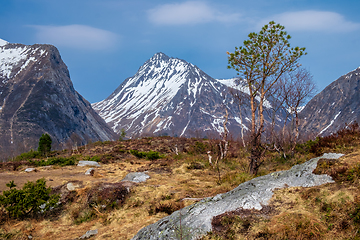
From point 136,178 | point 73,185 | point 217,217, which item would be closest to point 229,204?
point 217,217

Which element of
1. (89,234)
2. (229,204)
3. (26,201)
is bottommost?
(89,234)

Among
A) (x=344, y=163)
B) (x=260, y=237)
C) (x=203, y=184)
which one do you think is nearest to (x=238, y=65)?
(x=203, y=184)

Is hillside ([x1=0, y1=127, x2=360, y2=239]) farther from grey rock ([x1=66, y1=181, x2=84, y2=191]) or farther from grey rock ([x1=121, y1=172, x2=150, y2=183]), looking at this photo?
grey rock ([x1=121, y1=172, x2=150, y2=183])

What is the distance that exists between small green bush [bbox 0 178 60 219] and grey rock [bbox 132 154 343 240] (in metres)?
5.98

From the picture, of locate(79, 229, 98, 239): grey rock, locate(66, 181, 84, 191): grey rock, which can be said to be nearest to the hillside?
locate(66, 181, 84, 191): grey rock

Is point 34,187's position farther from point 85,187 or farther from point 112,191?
point 112,191

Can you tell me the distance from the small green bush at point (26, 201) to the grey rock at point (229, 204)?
19.6ft

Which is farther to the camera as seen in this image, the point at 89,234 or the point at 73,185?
the point at 73,185

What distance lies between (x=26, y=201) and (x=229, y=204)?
8.44 m

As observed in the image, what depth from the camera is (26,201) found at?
9.46m

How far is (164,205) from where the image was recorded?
30.5 ft

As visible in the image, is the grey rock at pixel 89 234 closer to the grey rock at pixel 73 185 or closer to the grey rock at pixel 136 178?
Result: the grey rock at pixel 73 185

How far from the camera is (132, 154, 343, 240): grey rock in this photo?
5352mm

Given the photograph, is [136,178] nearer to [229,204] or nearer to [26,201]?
[26,201]
